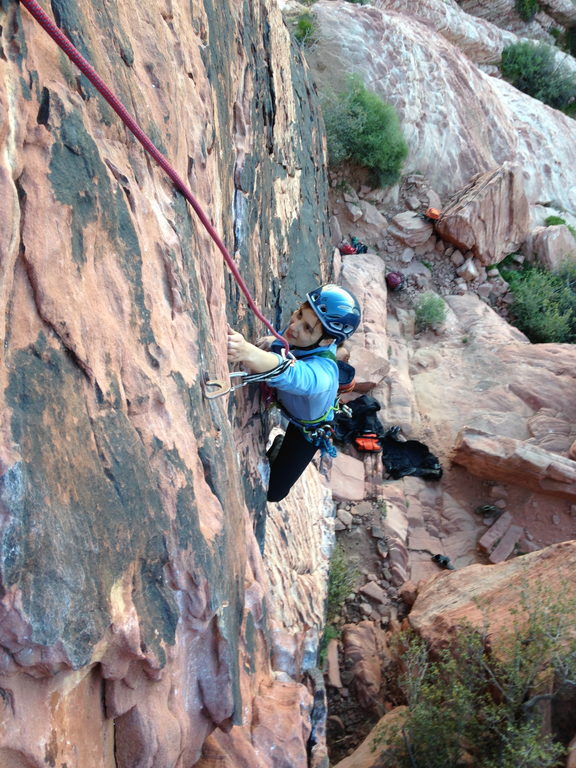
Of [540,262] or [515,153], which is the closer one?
[540,262]

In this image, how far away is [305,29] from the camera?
904cm

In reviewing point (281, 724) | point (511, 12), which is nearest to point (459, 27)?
point (511, 12)

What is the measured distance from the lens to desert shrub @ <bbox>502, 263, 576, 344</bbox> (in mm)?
8969

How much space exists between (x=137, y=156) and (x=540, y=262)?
32.4ft

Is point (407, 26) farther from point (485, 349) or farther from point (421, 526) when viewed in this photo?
point (421, 526)

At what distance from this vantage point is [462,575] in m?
4.97

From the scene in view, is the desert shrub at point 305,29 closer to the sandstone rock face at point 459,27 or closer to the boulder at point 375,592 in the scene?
the sandstone rock face at point 459,27

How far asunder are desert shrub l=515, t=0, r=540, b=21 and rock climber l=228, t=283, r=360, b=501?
18288mm

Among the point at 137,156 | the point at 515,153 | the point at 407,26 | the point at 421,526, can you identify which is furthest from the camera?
the point at 515,153

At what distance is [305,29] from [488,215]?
4.33m

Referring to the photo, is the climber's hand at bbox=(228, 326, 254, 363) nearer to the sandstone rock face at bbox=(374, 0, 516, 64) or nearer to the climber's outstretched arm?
the climber's outstretched arm

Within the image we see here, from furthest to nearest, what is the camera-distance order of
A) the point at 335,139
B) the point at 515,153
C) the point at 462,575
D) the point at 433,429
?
1. the point at 515,153
2. the point at 335,139
3. the point at 433,429
4. the point at 462,575

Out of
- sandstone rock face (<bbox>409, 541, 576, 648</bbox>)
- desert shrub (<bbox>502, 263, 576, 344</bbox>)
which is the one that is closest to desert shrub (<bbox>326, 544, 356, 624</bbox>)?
sandstone rock face (<bbox>409, 541, 576, 648</bbox>)

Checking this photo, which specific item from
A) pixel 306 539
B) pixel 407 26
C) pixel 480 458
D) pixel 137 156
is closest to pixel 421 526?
pixel 480 458
